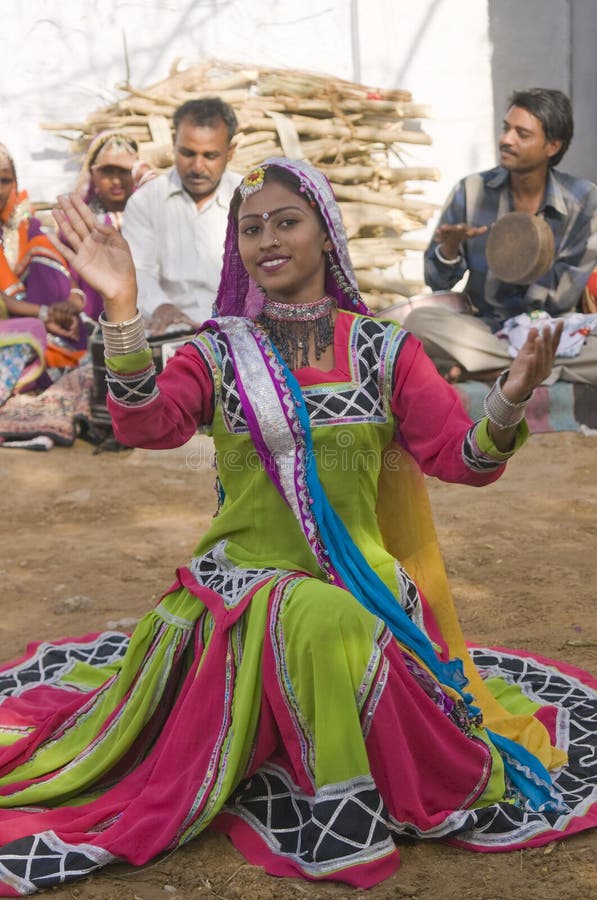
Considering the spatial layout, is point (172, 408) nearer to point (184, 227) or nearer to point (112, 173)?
point (184, 227)

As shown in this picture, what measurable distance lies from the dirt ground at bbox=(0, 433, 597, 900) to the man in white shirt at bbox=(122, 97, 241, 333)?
141 centimetres

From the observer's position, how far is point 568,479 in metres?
6.86

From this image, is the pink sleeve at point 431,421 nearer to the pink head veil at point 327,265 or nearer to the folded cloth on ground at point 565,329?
the pink head veil at point 327,265

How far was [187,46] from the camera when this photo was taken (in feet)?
36.6

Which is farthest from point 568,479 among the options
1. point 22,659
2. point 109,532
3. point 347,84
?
point 347,84

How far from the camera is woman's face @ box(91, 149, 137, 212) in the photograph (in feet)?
30.5

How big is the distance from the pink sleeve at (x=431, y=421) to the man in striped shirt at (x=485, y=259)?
480cm

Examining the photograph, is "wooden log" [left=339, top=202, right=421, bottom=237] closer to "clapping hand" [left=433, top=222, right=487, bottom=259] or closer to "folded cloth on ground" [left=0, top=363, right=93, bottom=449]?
"clapping hand" [left=433, top=222, right=487, bottom=259]

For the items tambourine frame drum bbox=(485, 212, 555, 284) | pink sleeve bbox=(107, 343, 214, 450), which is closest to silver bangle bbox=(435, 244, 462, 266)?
tambourine frame drum bbox=(485, 212, 555, 284)

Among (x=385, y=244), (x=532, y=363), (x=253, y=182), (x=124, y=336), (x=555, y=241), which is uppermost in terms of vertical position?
(x=253, y=182)

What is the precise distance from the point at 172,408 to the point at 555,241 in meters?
5.65

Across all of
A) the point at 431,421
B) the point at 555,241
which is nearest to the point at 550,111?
the point at 555,241

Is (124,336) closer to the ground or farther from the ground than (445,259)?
farther from the ground

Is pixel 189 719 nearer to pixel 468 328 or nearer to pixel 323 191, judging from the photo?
pixel 323 191
